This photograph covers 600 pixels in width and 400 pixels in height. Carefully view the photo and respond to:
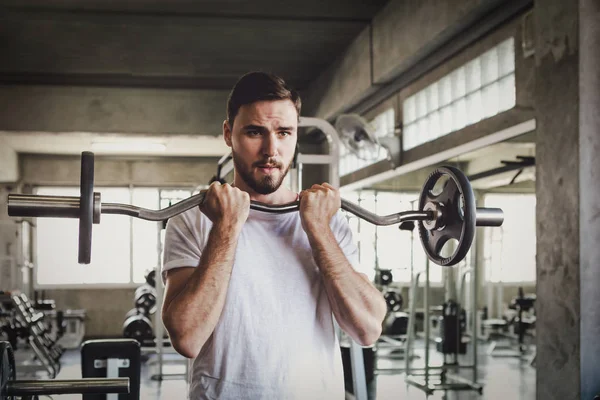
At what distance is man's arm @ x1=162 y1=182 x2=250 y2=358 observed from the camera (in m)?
1.15

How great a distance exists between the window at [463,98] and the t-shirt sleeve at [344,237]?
93.9 inches

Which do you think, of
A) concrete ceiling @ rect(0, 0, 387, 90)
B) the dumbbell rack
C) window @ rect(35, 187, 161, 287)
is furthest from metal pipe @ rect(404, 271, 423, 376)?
window @ rect(35, 187, 161, 287)

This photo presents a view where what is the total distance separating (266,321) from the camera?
1215mm

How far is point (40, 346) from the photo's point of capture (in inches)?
265

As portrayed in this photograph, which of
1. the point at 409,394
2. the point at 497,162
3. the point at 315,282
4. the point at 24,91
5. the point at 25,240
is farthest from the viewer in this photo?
the point at 25,240

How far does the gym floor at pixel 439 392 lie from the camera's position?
203 inches

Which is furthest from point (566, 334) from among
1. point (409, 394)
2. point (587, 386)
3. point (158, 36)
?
point (158, 36)

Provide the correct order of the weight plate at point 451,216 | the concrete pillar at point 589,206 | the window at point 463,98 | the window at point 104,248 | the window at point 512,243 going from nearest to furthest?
the weight plate at point 451,216
the concrete pillar at point 589,206
the window at point 463,98
the window at point 512,243
the window at point 104,248

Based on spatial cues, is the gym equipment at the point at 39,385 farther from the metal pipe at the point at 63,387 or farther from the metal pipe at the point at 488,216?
the metal pipe at the point at 488,216

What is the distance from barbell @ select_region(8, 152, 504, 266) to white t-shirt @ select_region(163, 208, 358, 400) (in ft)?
0.50

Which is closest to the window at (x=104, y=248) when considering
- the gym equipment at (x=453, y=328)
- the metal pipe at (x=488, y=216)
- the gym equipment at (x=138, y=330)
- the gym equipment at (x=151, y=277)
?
the gym equipment at (x=151, y=277)

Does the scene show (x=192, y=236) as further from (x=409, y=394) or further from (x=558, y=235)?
(x=409, y=394)

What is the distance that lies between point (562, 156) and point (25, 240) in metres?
8.71

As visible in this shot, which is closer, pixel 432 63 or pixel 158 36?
pixel 432 63
